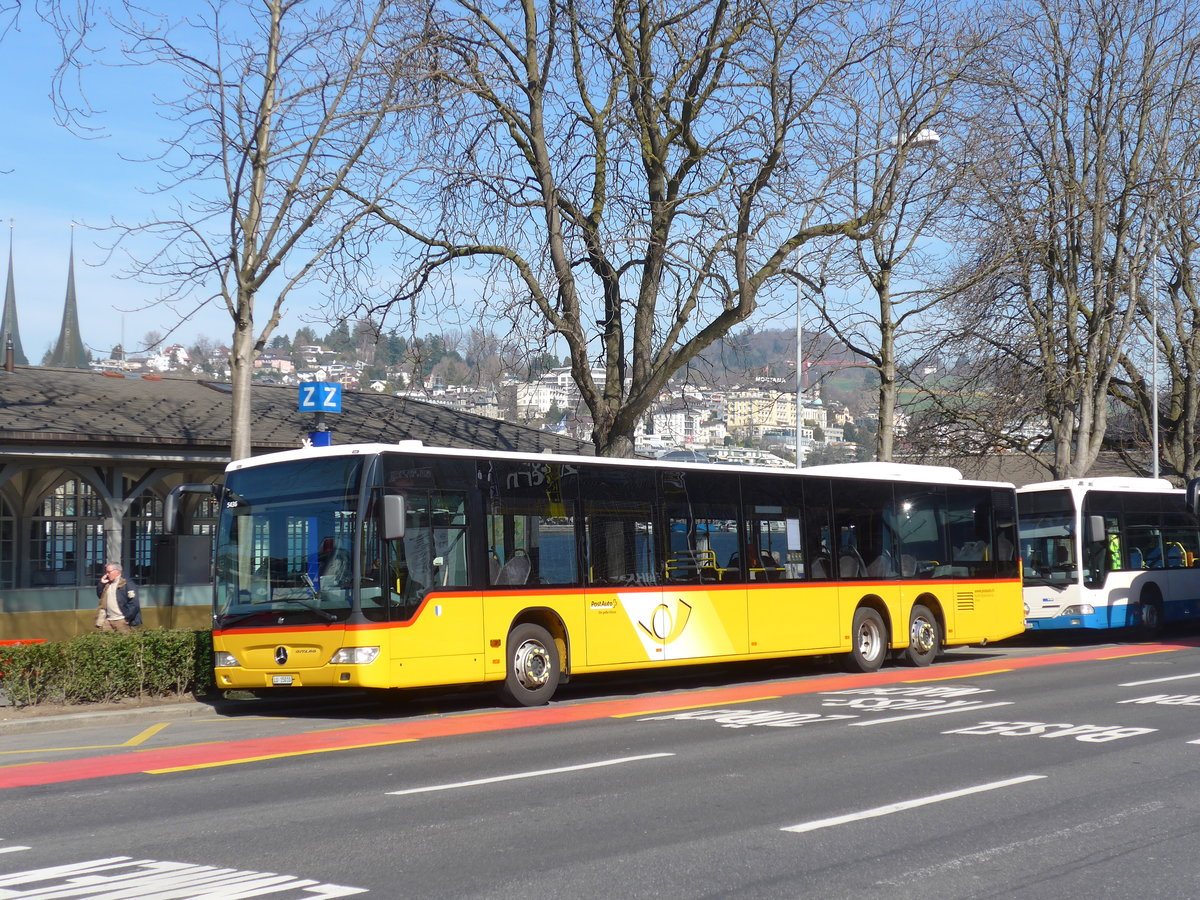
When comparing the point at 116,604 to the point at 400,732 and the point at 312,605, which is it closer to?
the point at 312,605

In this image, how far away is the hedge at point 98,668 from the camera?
14938 mm

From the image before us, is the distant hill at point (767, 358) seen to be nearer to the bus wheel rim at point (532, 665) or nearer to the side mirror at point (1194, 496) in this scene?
the side mirror at point (1194, 496)

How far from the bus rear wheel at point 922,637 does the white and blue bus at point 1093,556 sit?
5.14m

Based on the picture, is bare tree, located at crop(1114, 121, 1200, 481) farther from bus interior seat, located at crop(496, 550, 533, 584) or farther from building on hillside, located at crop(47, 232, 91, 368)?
building on hillside, located at crop(47, 232, 91, 368)

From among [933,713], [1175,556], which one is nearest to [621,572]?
[933,713]

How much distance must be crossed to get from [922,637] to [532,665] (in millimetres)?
8435

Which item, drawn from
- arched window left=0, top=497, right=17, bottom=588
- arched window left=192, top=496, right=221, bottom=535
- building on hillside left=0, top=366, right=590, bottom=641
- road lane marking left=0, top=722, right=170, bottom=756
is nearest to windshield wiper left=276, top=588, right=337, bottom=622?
road lane marking left=0, top=722, right=170, bottom=756

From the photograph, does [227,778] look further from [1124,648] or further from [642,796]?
[1124,648]

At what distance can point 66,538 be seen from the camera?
82.2 feet

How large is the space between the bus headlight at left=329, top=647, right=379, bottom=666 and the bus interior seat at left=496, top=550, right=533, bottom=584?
6.18 feet

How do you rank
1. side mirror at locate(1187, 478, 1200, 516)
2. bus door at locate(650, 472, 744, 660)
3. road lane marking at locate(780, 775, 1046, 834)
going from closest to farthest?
road lane marking at locate(780, 775, 1046, 834) < bus door at locate(650, 472, 744, 660) < side mirror at locate(1187, 478, 1200, 516)

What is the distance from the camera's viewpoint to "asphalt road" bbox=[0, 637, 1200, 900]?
667 centimetres

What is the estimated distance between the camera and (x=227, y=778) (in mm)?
10367

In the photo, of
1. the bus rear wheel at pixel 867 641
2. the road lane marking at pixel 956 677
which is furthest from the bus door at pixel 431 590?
the bus rear wheel at pixel 867 641
